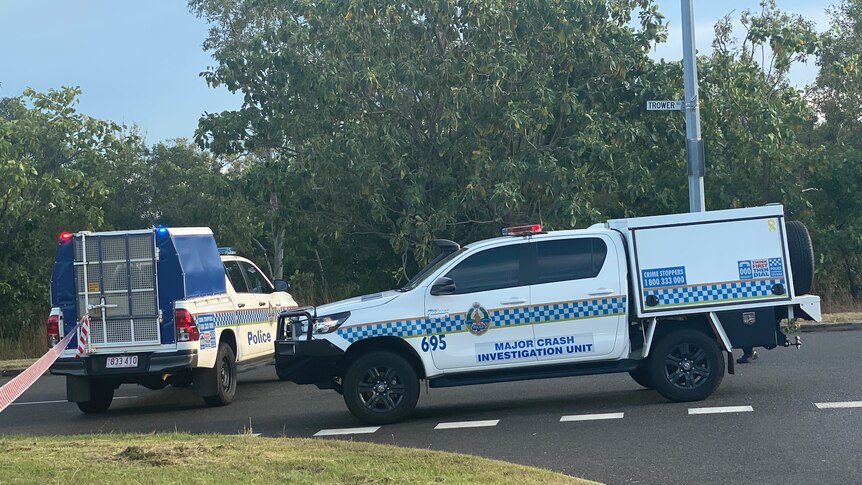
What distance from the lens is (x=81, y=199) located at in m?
26.9

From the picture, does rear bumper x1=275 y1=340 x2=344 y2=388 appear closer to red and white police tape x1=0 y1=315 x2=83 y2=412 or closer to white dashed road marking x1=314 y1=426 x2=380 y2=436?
white dashed road marking x1=314 y1=426 x2=380 y2=436

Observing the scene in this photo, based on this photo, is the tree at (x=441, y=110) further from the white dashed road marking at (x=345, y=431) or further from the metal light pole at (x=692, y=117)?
the white dashed road marking at (x=345, y=431)

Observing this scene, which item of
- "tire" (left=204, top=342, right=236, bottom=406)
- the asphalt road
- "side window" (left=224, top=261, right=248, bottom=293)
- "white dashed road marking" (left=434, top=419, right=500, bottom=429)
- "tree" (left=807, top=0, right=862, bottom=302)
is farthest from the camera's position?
"tree" (left=807, top=0, right=862, bottom=302)

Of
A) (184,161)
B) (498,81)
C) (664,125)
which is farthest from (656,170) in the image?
(184,161)

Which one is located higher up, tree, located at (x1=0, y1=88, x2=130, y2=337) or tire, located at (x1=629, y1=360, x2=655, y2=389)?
tree, located at (x1=0, y1=88, x2=130, y2=337)

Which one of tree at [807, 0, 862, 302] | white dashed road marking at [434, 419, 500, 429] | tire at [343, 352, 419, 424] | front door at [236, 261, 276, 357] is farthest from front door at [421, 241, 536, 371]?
tree at [807, 0, 862, 302]

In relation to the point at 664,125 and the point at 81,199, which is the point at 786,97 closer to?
the point at 664,125

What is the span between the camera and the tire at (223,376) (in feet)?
43.4

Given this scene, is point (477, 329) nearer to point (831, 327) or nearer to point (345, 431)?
point (345, 431)

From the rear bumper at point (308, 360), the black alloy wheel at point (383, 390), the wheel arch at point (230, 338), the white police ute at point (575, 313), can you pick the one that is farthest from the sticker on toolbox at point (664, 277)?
the wheel arch at point (230, 338)

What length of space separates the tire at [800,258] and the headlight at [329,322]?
4.81 m

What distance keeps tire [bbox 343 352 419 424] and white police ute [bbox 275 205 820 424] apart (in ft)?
0.04

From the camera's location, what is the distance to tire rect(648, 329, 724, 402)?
36.9ft

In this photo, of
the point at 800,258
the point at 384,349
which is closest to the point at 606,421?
the point at 384,349
